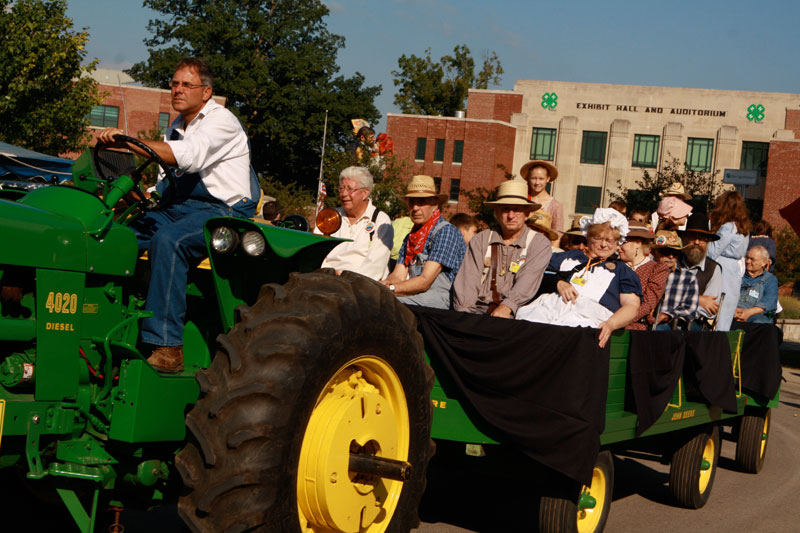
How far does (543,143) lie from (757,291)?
6007 centimetres

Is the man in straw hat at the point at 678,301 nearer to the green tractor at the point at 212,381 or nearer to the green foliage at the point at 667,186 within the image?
the green tractor at the point at 212,381

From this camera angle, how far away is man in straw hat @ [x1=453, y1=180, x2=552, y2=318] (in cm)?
675

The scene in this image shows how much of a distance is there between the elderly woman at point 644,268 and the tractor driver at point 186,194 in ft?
13.9

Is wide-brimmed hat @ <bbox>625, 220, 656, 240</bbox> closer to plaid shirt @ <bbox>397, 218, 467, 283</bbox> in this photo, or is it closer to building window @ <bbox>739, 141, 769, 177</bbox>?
A: plaid shirt @ <bbox>397, 218, 467, 283</bbox>

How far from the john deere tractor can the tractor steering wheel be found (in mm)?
11

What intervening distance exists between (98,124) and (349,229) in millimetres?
65214

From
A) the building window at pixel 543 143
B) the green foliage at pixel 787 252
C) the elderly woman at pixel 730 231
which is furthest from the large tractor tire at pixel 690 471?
the building window at pixel 543 143

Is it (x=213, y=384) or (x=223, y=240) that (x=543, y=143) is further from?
(x=213, y=384)

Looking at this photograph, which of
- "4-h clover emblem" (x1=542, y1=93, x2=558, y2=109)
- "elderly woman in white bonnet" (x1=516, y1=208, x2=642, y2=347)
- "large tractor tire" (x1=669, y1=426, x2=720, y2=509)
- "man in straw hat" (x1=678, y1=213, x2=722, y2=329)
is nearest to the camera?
"elderly woman in white bonnet" (x1=516, y1=208, x2=642, y2=347)

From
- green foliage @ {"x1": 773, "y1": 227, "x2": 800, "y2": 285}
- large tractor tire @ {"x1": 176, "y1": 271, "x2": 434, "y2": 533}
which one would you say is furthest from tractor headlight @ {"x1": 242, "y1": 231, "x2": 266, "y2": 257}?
green foliage @ {"x1": 773, "y1": 227, "x2": 800, "y2": 285}

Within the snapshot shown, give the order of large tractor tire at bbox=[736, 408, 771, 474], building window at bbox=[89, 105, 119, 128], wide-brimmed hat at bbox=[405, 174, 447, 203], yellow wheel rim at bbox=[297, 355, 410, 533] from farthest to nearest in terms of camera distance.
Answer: building window at bbox=[89, 105, 119, 128], large tractor tire at bbox=[736, 408, 771, 474], wide-brimmed hat at bbox=[405, 174, 447, 203], yellow wheel rim at bbox=[297, 355, 410, 533]

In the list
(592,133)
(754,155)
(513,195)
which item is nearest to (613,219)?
(513,195)

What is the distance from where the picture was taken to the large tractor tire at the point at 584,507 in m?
5.81

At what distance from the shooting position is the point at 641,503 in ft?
26.3
